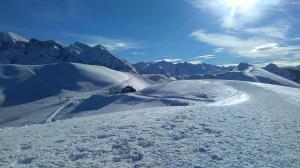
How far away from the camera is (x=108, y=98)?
48844 millimetres

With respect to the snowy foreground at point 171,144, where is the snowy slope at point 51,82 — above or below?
above

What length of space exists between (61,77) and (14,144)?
403ft

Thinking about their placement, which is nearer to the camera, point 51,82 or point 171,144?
point 171,144

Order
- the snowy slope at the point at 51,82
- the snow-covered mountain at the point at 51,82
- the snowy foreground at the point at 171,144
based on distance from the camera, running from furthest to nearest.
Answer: the snowy slope at the point at 51,82 < the snow-covered mountain at the point at 51,82 < the snowy foreground at the point at 171,144

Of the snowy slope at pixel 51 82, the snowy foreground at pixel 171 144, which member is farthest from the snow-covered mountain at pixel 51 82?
the snowy foreground at pixel 171 144

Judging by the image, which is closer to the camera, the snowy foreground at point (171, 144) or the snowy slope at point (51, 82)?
the snowy foreground at point (171, 144)

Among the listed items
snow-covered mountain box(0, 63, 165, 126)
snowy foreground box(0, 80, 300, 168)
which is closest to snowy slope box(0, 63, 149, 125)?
snow-covered mountain box(0, 63, 165, 126)

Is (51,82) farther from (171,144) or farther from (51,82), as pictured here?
(171,144)

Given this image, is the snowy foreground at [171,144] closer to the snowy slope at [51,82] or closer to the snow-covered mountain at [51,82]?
the snow-covered mountain at [51,82]

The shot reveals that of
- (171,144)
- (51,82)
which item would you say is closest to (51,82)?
(51,82)

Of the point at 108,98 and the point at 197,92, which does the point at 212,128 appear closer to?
the point at 197,92

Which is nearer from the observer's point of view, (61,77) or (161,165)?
(161,165)

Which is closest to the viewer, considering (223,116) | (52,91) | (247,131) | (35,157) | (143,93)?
(35,157)

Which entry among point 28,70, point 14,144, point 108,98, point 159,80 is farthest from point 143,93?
point 159,80
